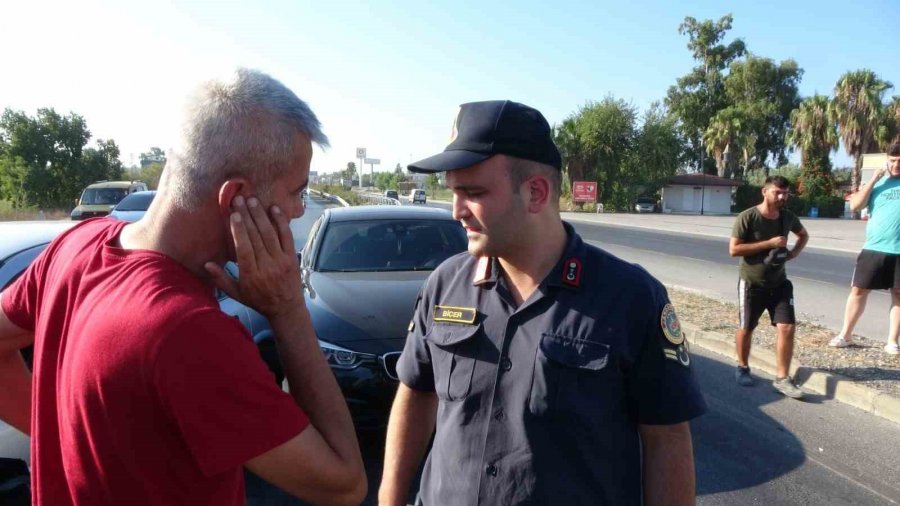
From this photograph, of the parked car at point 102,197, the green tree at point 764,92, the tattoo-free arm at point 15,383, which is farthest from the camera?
the green tree at point 764,92

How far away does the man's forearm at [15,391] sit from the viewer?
1629 mm

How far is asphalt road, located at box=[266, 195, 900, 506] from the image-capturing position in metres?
3.80

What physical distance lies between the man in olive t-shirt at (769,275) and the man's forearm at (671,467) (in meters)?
4.33

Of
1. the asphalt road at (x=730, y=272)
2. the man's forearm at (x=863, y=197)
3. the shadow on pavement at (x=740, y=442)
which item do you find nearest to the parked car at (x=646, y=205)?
the asphalt road at (x=730, y=272)

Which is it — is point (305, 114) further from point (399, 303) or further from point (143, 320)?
point (399, 303)

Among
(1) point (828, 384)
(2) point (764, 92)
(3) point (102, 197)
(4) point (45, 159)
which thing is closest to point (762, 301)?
(1) point (828, 384)

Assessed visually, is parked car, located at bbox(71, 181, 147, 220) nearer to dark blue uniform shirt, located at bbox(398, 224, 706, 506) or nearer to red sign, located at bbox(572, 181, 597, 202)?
dark blue uniform shirt, located at bbox(398, 224, 706, 506)

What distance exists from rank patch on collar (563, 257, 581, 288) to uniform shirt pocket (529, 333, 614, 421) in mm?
164

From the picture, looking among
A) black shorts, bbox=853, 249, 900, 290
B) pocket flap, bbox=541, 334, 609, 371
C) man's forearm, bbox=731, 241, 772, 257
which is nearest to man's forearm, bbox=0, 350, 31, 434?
pocket flap, bbox=541, 334, 609, 371

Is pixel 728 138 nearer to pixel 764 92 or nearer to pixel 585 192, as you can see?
pixel 764 92

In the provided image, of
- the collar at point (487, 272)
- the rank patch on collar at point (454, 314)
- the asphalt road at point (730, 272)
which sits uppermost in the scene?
the collar at point (487, 272)

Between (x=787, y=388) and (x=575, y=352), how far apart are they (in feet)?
15.4

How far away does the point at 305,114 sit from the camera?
1.30 metres

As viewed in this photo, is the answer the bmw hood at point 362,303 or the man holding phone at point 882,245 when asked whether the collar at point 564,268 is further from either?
the man holding phone at point 882,245
